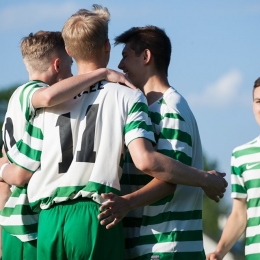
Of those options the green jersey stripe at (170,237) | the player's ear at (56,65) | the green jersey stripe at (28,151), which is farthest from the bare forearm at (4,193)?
the green jersey stripe at (170,237)

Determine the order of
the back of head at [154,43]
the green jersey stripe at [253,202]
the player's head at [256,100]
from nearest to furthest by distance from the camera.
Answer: the back of head at [154,43] → the green jersey stripe at [253,202] → the player's head at [256,100]

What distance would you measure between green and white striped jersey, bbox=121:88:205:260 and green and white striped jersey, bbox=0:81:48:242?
0.74m

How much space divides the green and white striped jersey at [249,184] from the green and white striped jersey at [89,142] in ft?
4.01

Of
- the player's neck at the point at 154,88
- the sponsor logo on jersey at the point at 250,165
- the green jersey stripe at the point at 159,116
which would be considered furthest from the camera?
the sponsor logo on jersey at the point at 250,165

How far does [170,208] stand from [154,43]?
1.29 meters

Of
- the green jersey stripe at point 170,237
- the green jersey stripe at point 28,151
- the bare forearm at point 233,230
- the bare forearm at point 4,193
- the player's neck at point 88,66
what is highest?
the player's neck at point 88,66

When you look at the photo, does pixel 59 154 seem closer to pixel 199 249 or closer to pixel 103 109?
pixel 103 109

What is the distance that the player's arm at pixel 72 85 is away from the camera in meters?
5.82

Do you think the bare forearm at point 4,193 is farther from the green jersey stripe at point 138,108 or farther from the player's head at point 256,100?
the player's head at point 256,100

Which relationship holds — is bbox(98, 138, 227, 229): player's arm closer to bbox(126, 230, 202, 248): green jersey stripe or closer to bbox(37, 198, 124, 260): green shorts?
bbox(37, 198, 124, 260): green shorts

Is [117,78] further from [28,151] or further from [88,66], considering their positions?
[28,151]

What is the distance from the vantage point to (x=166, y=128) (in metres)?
6.05

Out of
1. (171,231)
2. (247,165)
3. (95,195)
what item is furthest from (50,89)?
(247,165)

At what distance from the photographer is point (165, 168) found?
18.8 feet
